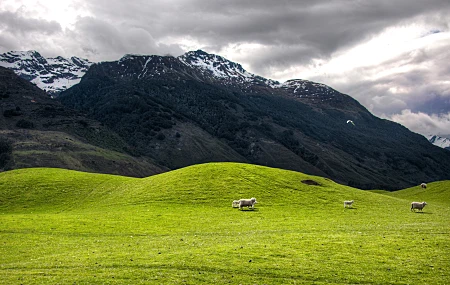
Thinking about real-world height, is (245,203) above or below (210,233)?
above

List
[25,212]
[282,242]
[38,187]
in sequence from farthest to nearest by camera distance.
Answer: [38,187] → [25,212] → [282,242]

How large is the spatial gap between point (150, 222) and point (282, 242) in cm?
2126

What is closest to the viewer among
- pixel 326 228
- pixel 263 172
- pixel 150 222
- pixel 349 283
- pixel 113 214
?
pixel 349 283

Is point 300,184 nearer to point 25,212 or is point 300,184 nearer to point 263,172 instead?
point 263,172

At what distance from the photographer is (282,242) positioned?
1266 inches

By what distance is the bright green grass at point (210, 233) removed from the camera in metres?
23.5

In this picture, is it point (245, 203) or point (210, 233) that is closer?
point (210, 233)

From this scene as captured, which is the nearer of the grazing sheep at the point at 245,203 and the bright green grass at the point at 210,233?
the bright green grass at the point at 210,233

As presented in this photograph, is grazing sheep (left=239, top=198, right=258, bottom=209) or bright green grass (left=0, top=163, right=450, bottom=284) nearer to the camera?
bright green grass (left=0, top=163, right=450, bottom=284)

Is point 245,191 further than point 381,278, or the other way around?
point 245,191

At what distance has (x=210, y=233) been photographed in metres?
38.9

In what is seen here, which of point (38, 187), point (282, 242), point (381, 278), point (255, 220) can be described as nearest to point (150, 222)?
point (255, 220)

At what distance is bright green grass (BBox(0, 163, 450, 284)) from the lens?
2353cm

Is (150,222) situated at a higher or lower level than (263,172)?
lower
